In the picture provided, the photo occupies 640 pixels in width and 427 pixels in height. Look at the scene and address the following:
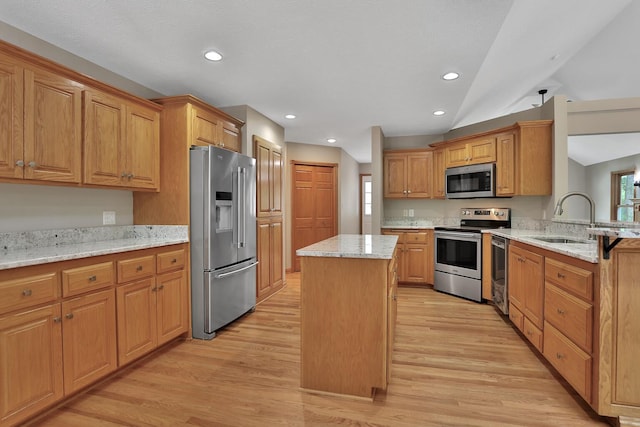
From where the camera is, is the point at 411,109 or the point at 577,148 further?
the point at 411,109

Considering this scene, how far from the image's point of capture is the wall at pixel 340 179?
6.10 m

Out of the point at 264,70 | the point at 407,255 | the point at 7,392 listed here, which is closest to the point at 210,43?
the point at 264,70

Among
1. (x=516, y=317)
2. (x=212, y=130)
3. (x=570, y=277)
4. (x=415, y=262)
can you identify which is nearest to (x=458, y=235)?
(x=415, y=262)

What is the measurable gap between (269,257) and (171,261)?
1.69 meters

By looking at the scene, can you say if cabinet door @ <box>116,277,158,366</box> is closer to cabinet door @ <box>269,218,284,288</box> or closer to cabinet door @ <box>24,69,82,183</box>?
cabinet door @ <box>24,69,82,183</box>

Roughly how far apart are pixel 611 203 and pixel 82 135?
459 centimetres

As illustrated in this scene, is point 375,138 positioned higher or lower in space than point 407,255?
higher

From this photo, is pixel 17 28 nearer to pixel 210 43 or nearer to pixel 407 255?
pixel 210 43

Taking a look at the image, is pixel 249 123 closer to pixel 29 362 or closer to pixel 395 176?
pixel 395 176

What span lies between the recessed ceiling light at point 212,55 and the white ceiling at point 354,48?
5cm

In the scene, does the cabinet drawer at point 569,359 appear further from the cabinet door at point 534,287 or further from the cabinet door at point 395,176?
the cabinet door at point 395,176

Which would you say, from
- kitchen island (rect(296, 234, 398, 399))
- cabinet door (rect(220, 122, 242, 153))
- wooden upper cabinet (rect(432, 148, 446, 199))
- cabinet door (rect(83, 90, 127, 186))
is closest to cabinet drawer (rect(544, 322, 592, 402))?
kitchen island (rect(296, 234, 398, 399))

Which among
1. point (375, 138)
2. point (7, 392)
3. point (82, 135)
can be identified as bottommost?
point (7, 392)

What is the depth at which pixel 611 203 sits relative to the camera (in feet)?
9.93
